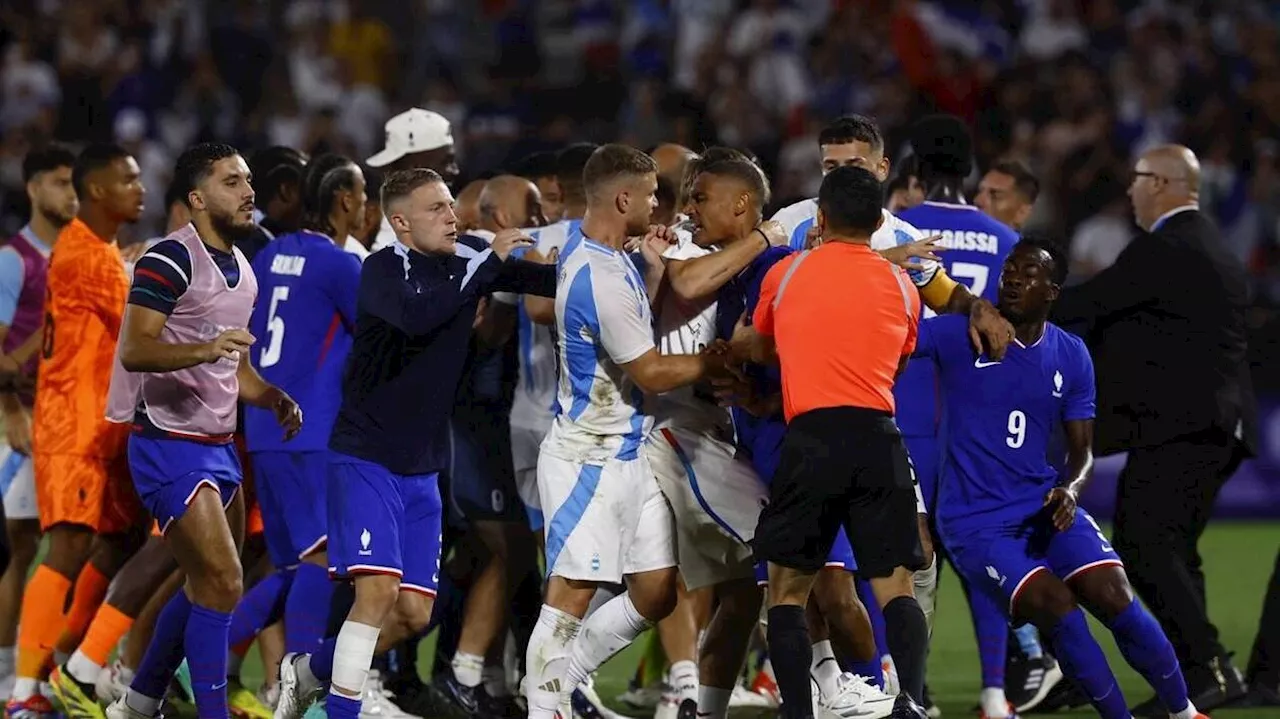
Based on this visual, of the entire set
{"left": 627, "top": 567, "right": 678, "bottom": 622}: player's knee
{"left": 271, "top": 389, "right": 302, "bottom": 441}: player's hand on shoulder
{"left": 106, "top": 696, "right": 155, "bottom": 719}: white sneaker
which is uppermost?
{"left": 271, "top": 389, "right": 302, "bottom": 441}: player's hand on shoulder

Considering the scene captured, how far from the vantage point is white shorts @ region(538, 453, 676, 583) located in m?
7.57

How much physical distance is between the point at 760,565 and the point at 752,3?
43.9 ft

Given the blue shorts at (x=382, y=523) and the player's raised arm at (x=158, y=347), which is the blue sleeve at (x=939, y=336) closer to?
the blue shorts at (x=382, y=523)

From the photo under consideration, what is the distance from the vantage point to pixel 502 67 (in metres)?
20.4

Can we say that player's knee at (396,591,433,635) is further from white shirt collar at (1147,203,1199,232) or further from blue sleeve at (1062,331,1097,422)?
white shirt collar at (1147,203,1199,232)

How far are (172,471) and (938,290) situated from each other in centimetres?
320

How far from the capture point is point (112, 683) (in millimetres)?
9273

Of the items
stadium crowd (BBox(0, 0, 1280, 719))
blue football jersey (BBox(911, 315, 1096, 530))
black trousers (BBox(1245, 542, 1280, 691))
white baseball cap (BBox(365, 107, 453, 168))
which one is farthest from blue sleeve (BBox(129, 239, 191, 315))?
black trousers (BBox(1245, 542, 1280, 691))

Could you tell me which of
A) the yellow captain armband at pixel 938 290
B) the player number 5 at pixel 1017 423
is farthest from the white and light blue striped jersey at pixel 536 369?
the player number 5 at pixel 1017 423

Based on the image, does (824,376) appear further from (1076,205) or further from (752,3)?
(752,3)

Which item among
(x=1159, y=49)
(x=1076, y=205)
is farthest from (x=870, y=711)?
(x=1159, y=49)

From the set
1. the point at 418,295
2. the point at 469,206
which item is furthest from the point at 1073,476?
the point at 469,206

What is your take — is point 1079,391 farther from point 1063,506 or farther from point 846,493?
point 846,493

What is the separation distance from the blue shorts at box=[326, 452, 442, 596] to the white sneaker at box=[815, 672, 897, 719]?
1.70 m
